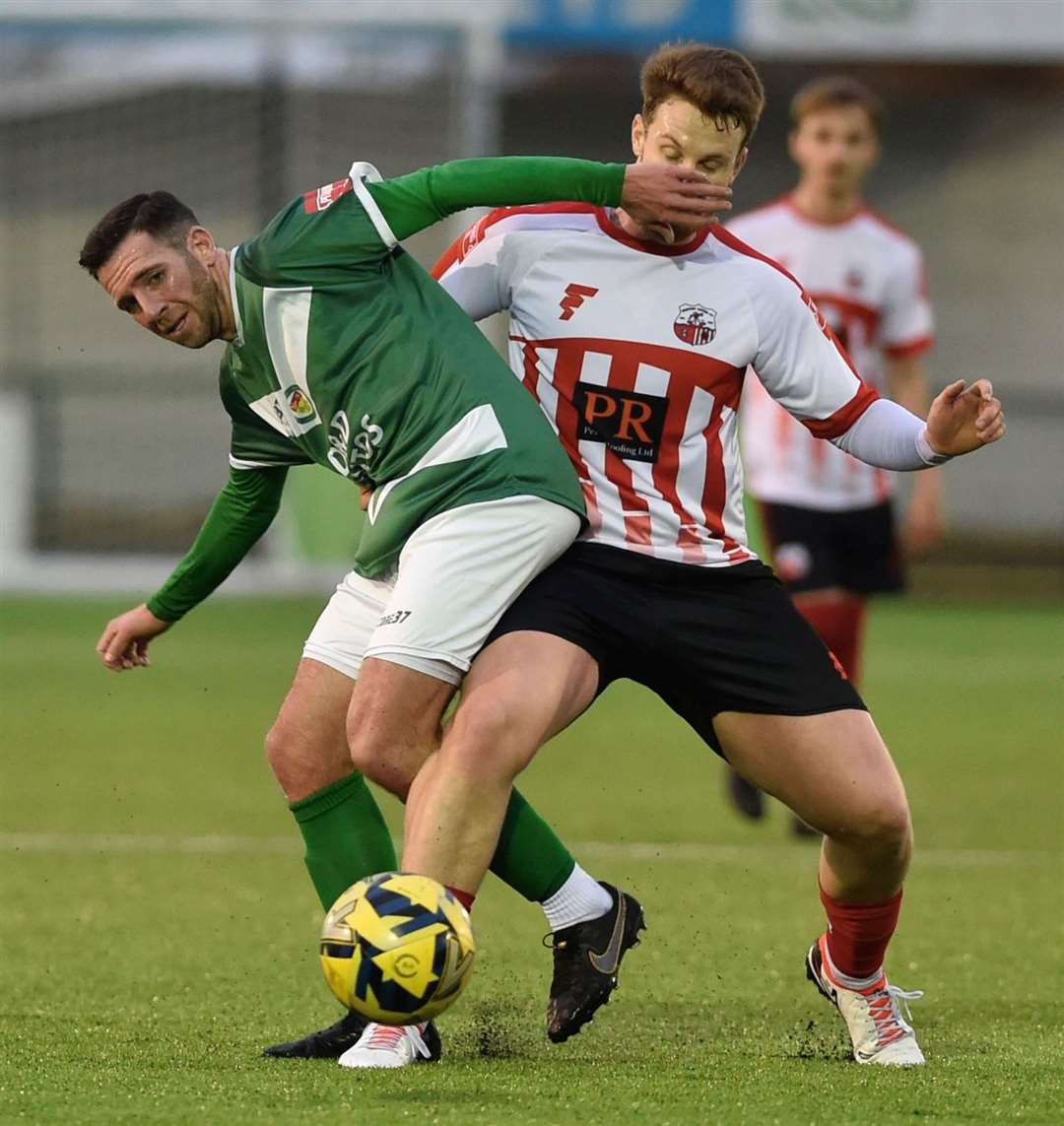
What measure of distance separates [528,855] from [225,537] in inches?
40.6

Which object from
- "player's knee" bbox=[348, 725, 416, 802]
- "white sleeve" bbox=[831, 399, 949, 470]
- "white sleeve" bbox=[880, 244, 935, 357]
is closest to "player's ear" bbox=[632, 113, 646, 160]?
"white sleeve" bbox=[831, 399, 949, 470]

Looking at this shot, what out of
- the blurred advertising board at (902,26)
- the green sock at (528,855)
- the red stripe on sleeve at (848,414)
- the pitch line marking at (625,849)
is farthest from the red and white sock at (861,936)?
the blurred advertising board at (902,26)

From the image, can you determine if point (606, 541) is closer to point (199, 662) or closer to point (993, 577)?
point (199, 662)

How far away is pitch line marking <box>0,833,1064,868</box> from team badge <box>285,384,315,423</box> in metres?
3.59

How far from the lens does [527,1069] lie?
459 centimetres

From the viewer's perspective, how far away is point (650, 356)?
475 centimetres

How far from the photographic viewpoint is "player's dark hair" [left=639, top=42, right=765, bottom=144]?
15.3 feet

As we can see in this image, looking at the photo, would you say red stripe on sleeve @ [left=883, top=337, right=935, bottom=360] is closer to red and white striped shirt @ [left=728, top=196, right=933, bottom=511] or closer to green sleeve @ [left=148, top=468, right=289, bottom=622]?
red and white striped shirt @ [left=728, top=196, right=933, bottom=511]

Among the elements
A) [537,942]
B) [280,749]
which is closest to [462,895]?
[280,749]

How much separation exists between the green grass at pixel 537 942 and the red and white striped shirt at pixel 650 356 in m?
1.16

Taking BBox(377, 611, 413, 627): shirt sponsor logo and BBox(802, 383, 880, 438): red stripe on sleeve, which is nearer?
BBox(377, 611, 413, 627): shirt sponsor logo

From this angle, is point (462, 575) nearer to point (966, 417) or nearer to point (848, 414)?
point (848, 414)

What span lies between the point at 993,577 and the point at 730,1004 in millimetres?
17060

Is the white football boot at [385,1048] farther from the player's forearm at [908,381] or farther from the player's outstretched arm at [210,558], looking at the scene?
the player's forearm at [908,381]
